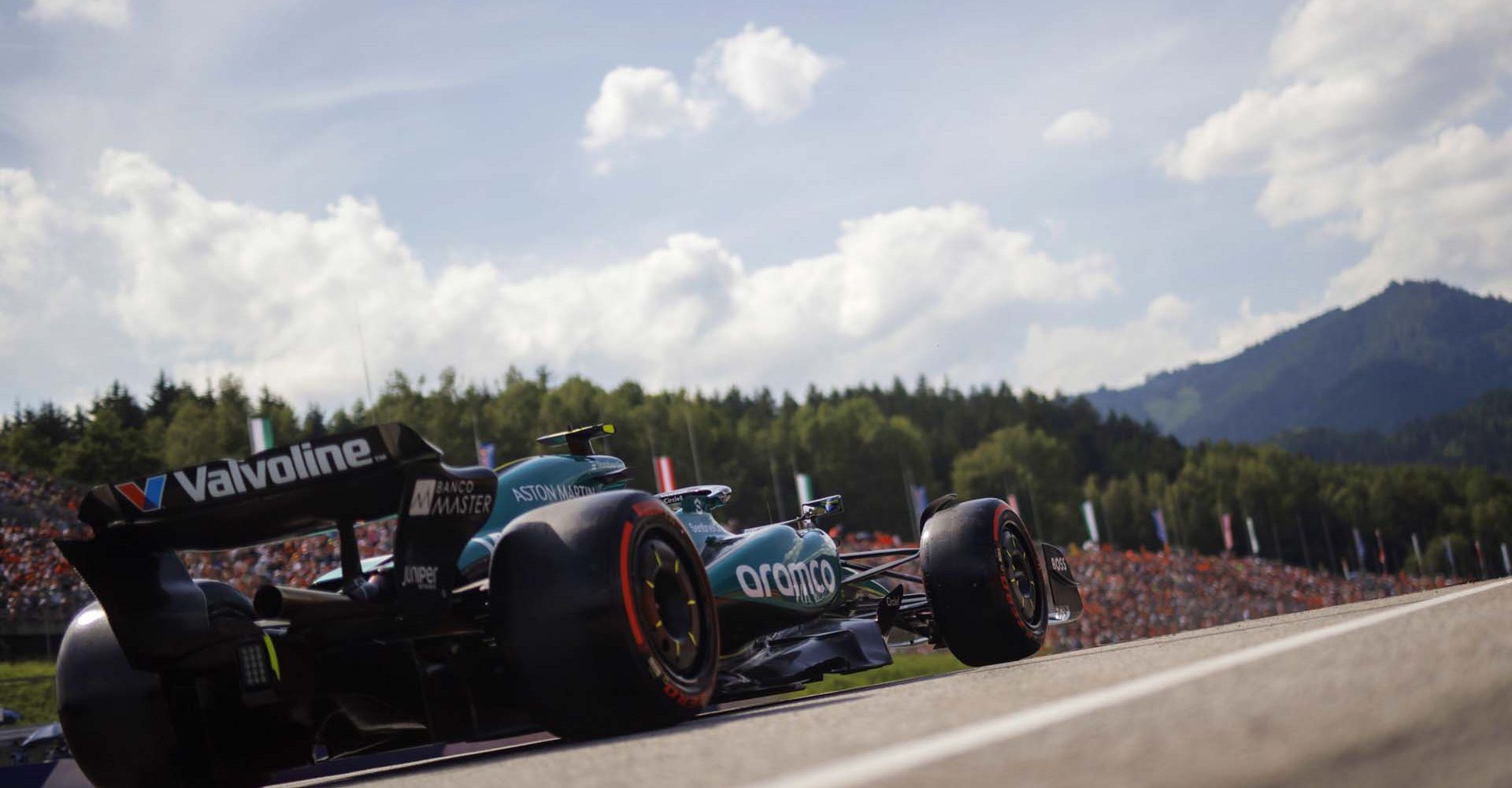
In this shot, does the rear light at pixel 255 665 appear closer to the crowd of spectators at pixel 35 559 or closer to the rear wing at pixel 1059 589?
the rear wing at pixel 1059 589

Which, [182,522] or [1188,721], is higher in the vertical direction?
[182,522]

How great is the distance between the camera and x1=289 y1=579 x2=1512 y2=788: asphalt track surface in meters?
2.20

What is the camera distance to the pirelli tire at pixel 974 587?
796cm

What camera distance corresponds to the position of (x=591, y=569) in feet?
15.1

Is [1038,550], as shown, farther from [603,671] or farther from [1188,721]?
[1188,721]

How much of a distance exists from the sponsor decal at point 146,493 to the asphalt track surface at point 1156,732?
1232 millimetres

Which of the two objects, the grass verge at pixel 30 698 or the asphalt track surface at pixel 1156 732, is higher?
the asphalt track surface at pixel 1156 732

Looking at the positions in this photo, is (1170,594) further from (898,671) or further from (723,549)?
(723,549)

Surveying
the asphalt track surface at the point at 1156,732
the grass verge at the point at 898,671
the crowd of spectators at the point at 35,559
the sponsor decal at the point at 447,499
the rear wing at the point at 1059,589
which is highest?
the crowd of spectators at the point at 35,559

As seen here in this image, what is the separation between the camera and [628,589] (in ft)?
15.3

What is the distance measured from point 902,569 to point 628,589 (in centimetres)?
2051

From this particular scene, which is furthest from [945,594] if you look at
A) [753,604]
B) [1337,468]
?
[1337,468]

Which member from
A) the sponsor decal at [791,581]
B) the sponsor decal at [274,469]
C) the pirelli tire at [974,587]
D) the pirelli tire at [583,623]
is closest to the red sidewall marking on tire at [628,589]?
the pirelli tire at [583,623]

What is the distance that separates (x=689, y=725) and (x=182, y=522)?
185 cm
